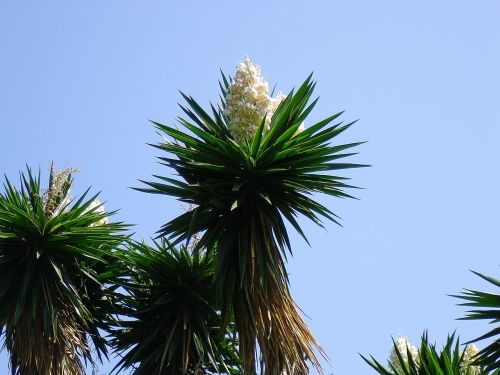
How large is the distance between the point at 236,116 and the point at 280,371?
1.80 metres

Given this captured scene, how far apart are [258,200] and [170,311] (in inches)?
55.6

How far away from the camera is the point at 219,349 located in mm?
7348

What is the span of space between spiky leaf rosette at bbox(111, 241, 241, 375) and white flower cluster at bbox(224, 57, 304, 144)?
1248mm

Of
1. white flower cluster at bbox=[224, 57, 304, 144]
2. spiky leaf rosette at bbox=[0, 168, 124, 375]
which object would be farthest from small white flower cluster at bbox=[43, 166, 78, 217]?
white flower cluster at bbox=[224, 57, 304, 144]

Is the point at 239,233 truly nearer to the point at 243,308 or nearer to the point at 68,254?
the point at 243,308

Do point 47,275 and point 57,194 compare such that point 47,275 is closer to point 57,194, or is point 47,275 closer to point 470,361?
point 57,194

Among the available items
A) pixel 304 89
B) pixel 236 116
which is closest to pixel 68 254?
pixel 236 116

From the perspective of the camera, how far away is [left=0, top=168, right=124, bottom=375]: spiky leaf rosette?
6750 millimetres

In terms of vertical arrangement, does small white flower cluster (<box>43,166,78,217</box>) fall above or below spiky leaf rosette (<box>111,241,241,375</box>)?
above

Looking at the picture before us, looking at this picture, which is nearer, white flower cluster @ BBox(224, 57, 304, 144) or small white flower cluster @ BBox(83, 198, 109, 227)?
white flower cluster @ BBox(224, 57, 304, 144)

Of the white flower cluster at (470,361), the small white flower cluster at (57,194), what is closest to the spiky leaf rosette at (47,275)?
the small white flower cluster at (57,194)

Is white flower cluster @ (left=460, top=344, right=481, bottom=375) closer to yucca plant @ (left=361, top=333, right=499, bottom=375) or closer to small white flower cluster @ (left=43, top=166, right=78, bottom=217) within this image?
yucca plant @ (left=361, top=333, right=499, bottom=375)

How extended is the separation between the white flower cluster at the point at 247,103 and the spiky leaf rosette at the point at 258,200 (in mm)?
70

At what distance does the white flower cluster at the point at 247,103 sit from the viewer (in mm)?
6379
